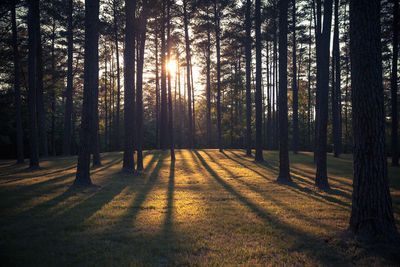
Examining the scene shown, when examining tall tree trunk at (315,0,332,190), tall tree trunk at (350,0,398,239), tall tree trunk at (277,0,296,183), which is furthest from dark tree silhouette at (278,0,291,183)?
tall tree trunk at (350,0,398,239)

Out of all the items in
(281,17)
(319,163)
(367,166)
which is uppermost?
(281,17)

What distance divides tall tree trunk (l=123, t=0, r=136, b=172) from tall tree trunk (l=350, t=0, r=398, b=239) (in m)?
10.6

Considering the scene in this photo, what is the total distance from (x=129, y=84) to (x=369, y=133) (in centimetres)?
1117

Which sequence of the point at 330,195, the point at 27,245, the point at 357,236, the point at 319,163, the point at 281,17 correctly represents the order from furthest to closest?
1. the point at 281,17
2. the point at 319,163
3. the point at 330,195
4. the point at 357,236
5. the point at 27,245

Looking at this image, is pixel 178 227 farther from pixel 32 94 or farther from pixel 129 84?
pixel 32 94

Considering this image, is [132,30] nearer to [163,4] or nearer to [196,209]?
[163,4]

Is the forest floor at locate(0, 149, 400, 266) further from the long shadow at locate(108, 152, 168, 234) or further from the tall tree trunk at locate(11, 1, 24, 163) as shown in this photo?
the tall tree trunk at locate(11, 1, 24, 163)

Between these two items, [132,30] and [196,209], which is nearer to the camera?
[196,209]

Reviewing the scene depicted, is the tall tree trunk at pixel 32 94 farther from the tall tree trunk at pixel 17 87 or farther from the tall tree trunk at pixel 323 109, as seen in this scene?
the tall tree trunk at pixel 323 109

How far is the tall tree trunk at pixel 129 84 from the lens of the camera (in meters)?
12.2

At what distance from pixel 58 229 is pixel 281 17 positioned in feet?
38.7

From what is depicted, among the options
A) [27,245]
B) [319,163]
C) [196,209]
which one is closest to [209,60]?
[319,163]

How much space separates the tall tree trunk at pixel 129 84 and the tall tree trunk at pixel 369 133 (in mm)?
10604

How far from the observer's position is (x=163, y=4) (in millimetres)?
17297
